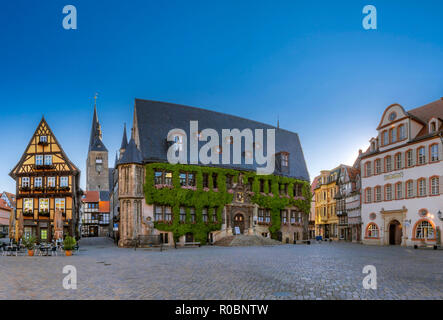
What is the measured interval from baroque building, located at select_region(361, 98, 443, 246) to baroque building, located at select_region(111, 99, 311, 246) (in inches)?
345

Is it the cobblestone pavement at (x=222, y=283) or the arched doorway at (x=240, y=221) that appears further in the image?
the arched doorway at (x=240, y=221)

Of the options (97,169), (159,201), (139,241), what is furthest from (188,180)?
(97,169)

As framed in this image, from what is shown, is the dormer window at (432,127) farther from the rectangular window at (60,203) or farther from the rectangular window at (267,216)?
the rectangular window at (60,203)

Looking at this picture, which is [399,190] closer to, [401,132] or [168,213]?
[401,132]

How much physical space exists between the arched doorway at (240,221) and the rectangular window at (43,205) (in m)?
19.2

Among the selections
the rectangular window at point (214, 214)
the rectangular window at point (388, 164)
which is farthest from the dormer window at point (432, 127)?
the rectangular window at point (214, 214)

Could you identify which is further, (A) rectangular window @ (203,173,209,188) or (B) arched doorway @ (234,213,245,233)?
(B) arched doorway @ (234,213,245,233)

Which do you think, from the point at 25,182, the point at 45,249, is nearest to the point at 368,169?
the point at 45,249

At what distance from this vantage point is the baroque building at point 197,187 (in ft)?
118

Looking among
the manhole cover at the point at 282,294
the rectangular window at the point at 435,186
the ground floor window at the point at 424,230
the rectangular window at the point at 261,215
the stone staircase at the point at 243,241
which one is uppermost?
the rectangular window at the point at 435,186

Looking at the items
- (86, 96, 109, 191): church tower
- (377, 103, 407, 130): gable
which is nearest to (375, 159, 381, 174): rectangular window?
(377, 103, 407, 130): gable

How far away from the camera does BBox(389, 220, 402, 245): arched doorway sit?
40.2m

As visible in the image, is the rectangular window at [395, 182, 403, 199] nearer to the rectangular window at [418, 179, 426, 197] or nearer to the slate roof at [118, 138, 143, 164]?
the rectangular window at [418, 179, 426, 197]
